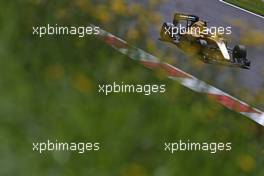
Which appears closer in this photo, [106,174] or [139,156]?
[106,174]

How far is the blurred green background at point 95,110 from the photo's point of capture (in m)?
1.99

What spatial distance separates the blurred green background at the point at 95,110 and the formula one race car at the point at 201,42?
0.29 metres

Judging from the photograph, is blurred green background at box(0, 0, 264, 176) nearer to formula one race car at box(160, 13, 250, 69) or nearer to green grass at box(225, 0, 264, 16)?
formula one race car at box(160, 13, 250, 69)

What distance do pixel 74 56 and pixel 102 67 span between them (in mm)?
207

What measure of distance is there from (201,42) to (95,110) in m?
1.40

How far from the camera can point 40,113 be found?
2.17 meters

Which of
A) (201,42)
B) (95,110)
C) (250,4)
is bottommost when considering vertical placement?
(250,4)

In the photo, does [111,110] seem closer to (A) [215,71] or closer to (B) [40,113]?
(B) [40,113]

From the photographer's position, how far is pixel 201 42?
11.4ft

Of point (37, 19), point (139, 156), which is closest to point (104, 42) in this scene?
point (37, 19)

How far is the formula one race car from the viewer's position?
3172 mm

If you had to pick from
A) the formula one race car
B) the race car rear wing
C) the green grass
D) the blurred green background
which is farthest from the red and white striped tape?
the green grass

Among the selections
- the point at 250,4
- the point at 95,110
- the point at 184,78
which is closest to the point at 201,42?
the point at 184,78

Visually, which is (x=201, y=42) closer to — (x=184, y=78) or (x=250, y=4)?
(x=184, y=78)
